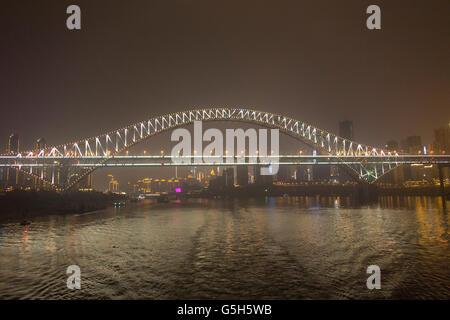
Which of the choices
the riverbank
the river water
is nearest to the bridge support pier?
the river water

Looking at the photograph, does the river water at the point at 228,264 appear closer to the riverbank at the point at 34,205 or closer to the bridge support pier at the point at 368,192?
the riverbank at the point at 34,205

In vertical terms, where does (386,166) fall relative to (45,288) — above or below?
above

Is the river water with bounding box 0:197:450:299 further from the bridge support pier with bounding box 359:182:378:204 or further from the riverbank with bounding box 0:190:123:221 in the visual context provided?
the bridge support pier with bounding box 359:182:378:204

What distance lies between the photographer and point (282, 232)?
62.3 feet

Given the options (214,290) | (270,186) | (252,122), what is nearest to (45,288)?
(214,290)

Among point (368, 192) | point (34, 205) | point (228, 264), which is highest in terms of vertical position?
point (368, 192)

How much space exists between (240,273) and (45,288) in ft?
18.6

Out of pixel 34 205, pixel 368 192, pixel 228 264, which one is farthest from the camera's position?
pixel 368 192

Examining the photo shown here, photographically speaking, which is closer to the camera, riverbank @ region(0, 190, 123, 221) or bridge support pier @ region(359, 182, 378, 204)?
riverbank @ region(0, 190, 123, 221)

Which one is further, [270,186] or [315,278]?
[270,186]

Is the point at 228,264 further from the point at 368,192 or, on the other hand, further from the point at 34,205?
the point at 368,192

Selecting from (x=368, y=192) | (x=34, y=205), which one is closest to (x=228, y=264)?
(x=34, y=205)
